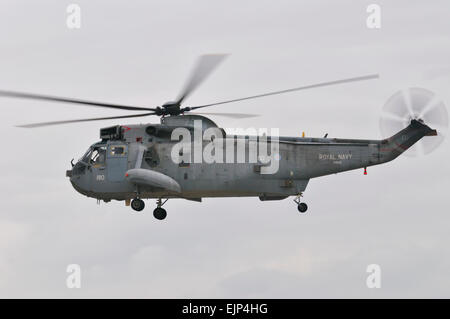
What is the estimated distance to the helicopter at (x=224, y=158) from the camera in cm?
3847

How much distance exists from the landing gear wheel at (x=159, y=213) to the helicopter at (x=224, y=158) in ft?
0.16

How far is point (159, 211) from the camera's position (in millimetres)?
39531

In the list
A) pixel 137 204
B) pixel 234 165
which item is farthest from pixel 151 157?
pixel 234 165

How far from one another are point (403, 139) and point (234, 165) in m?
8.10

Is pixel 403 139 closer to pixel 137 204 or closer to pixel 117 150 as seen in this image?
pixel 137 204

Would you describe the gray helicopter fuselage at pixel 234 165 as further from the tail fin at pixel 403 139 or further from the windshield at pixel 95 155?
the windshield at pixel 95 155

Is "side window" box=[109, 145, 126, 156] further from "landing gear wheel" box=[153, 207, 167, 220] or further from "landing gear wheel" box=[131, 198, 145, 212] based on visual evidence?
"landing gear wheel" box=[153, 207, 167, 220]

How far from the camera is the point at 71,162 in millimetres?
41438

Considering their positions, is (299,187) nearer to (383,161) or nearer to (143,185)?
(383,161)

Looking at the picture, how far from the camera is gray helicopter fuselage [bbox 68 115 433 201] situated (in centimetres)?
3847

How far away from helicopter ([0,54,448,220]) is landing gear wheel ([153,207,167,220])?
0.05m

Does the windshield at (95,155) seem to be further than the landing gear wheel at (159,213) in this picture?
Yes

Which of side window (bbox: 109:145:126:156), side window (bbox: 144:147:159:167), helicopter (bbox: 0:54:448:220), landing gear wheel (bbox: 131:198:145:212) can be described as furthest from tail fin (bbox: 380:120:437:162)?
side window (bbox: 109:145:126:156)

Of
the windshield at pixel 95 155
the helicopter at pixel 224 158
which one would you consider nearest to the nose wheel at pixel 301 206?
the helicopter at pixel 224 158
